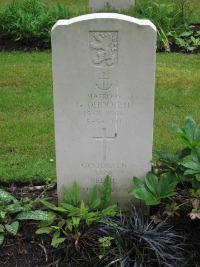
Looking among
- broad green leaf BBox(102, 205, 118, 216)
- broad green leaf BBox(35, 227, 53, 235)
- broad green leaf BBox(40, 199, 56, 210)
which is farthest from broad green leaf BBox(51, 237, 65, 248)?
broad green leaf BBox(102, 205, 118, 216)

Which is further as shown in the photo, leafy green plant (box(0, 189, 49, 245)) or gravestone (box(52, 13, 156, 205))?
leafy green plant (box(0, 189, 49, 245))

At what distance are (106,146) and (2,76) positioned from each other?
3.84m

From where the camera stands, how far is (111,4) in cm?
1033

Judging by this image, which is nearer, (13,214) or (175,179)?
(175,179)

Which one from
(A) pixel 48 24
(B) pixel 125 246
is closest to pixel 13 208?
(B) pixel 125 246

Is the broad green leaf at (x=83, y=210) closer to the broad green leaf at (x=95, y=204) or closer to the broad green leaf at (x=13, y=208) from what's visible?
the broad green leaf at (x=95, y=204)

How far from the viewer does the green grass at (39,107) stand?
5305mm

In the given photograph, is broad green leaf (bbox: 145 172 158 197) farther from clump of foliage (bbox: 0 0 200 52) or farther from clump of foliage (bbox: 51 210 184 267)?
clump of foliage (bbox: 0 0 200 52)

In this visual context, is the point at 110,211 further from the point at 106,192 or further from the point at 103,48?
the point at 103,48

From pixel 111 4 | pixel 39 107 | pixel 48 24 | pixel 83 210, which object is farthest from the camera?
pixel 111 4

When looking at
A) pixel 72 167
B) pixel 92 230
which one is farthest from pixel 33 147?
pixel 92 230

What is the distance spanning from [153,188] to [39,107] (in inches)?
115

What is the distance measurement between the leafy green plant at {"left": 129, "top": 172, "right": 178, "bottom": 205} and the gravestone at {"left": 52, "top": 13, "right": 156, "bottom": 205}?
6.9 inches

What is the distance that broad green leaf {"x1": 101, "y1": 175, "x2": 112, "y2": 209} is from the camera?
405 cm
